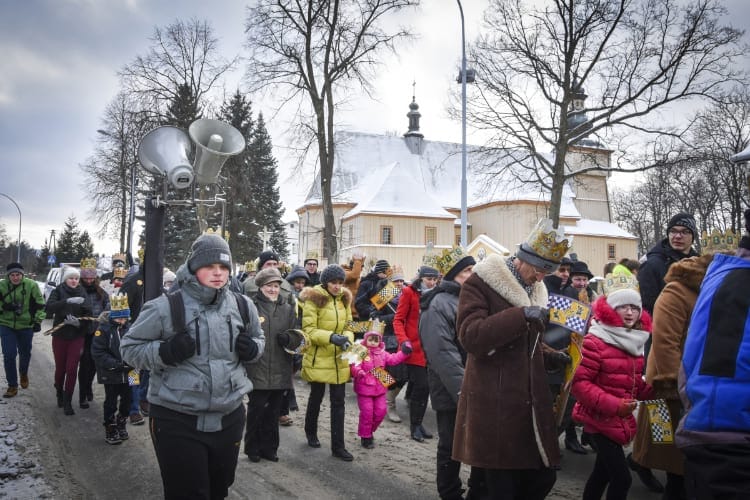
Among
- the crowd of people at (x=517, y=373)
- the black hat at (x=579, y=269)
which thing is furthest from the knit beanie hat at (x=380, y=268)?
the crowd of people at (x=517, y=373)

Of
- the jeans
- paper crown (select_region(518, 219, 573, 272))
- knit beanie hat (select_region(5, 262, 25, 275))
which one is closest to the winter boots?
paper crown (select_region(518, 219, 573, 272))

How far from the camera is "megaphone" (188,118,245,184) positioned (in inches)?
185

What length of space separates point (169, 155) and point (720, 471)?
4.33 meters

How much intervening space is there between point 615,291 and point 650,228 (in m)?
52.6

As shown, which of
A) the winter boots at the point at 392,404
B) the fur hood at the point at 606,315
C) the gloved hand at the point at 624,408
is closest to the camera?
the gloved hand at the point at 624,408

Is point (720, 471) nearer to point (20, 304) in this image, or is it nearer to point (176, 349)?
point (176, 349)

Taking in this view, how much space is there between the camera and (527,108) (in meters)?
21.1

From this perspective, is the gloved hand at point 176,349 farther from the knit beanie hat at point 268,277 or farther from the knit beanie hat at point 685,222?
the knit beanie hat at point 685,222

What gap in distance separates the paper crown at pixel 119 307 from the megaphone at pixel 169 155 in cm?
212

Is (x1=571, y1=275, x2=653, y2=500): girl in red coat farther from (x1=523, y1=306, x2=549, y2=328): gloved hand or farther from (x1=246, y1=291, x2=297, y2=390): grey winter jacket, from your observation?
(x1=246, y1=291, x2=297, y2=390): grey winter jacket

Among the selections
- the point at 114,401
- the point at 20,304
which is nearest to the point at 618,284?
the point at 114,401

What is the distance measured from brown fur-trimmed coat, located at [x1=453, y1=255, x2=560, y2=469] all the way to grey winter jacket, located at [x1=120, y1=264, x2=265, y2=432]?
4.93ft

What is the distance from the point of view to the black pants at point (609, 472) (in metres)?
3.87

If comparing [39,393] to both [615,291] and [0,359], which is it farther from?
[615,291]
